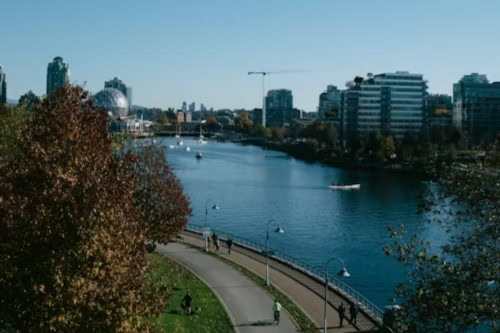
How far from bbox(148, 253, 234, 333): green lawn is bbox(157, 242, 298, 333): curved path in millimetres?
481

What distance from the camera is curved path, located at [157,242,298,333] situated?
72.3 ft

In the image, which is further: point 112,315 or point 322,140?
point 322,140

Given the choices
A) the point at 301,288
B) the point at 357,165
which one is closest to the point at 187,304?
the point at 301,288

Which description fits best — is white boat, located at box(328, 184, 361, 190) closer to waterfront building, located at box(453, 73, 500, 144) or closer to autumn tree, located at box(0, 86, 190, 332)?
waterfront building, located at box(453, 73, 500, 144)

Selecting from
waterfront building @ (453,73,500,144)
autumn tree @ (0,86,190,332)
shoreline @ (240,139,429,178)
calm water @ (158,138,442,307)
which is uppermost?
waterfront building @ (453,73,500,144)

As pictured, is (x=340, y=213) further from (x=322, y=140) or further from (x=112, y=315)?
(x=322, y=140)

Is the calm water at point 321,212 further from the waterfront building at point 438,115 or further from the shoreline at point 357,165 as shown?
the waterfront building at point 438,115

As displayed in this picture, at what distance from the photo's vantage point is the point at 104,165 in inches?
524

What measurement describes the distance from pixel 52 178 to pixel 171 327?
9.75 metres

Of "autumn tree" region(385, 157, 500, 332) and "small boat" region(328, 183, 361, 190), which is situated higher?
"autumn tree" region(385, 157, 500, 332)

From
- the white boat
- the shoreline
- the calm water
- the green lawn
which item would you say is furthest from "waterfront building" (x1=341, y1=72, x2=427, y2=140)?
the green lawn

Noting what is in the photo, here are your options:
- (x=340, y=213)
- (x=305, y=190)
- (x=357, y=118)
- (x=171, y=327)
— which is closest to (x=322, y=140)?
(x=357, y=118)

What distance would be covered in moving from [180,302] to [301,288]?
6639mm

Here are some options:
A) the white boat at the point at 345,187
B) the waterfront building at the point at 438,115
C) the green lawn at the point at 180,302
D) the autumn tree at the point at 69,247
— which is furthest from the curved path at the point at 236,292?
the waterfront building at the point at 438,115
